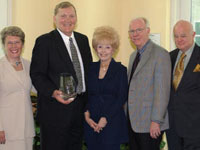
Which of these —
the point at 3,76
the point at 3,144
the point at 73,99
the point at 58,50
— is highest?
the point at 58,50

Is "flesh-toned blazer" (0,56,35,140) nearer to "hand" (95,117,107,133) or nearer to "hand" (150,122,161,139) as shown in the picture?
"hand" (95,117,107,133)

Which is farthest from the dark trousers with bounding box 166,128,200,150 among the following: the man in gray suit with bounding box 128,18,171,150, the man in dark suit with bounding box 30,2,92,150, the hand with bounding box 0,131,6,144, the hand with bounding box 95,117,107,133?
the hand with bounding box 0,131,6,144

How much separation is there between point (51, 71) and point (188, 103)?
1227mm

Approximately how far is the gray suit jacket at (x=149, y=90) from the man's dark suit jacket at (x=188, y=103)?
5.5 inches

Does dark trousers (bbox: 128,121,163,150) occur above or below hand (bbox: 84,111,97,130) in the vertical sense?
below

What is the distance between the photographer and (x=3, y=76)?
8.54 feet

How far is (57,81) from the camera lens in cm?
253

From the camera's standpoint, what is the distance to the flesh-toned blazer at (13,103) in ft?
8.47

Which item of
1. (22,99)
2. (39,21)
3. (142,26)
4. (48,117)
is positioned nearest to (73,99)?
(48,117)

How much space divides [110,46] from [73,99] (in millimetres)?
584

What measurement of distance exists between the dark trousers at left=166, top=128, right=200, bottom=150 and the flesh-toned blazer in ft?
4.35

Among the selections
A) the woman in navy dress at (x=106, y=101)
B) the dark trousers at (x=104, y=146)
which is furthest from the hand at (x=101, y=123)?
the dark trousers at (x=104, y=146)

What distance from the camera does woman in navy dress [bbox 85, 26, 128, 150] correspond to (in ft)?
8.39

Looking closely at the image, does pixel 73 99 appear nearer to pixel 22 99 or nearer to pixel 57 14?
pixel 22 99
